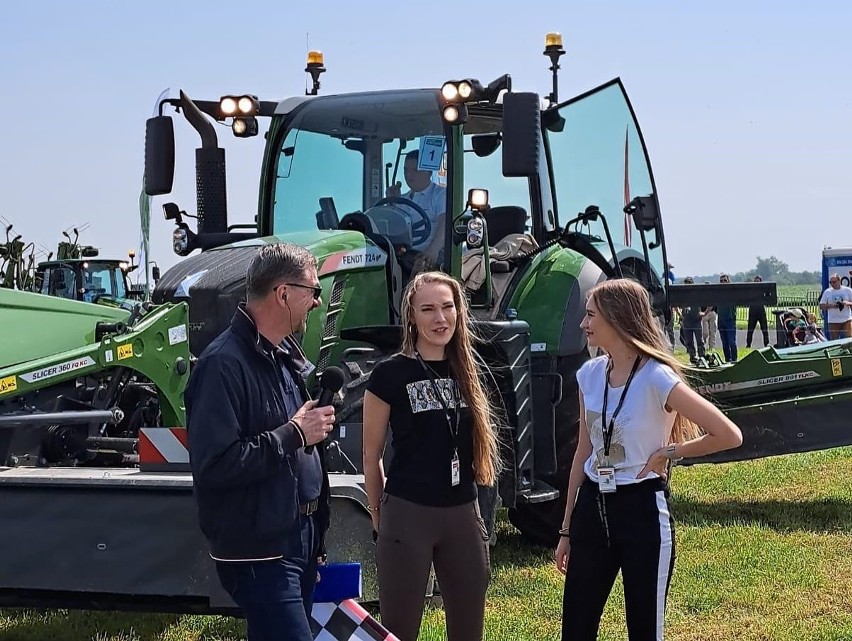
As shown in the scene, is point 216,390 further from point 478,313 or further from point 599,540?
point 478,313

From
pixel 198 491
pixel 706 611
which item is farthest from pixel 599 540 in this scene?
pixel 706 611

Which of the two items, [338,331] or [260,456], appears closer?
[260,456]

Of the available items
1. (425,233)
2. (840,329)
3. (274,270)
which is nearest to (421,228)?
(425,233)

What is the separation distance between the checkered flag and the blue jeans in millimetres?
308

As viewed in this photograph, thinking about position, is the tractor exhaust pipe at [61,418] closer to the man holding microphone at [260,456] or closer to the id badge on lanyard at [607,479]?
the man holding microphone at [260,456]

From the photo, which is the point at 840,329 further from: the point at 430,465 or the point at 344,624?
the point at 344,624

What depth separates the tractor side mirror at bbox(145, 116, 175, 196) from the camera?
6.17 meters

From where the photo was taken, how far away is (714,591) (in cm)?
552

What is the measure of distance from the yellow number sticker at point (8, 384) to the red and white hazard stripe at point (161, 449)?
2.82 feet

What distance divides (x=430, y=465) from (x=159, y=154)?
3.35 m

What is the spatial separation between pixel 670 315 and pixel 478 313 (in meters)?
2.21

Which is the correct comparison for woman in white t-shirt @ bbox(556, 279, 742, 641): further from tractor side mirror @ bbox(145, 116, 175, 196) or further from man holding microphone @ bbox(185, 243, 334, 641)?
tractor side mirror @ bbox(145, 116, 175, 196)

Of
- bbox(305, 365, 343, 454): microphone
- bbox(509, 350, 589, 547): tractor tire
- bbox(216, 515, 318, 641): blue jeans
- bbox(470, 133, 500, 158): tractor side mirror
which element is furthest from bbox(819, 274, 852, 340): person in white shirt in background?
bbox(216, 515, 318, 641): blue jeans

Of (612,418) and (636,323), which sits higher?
(636,323)
